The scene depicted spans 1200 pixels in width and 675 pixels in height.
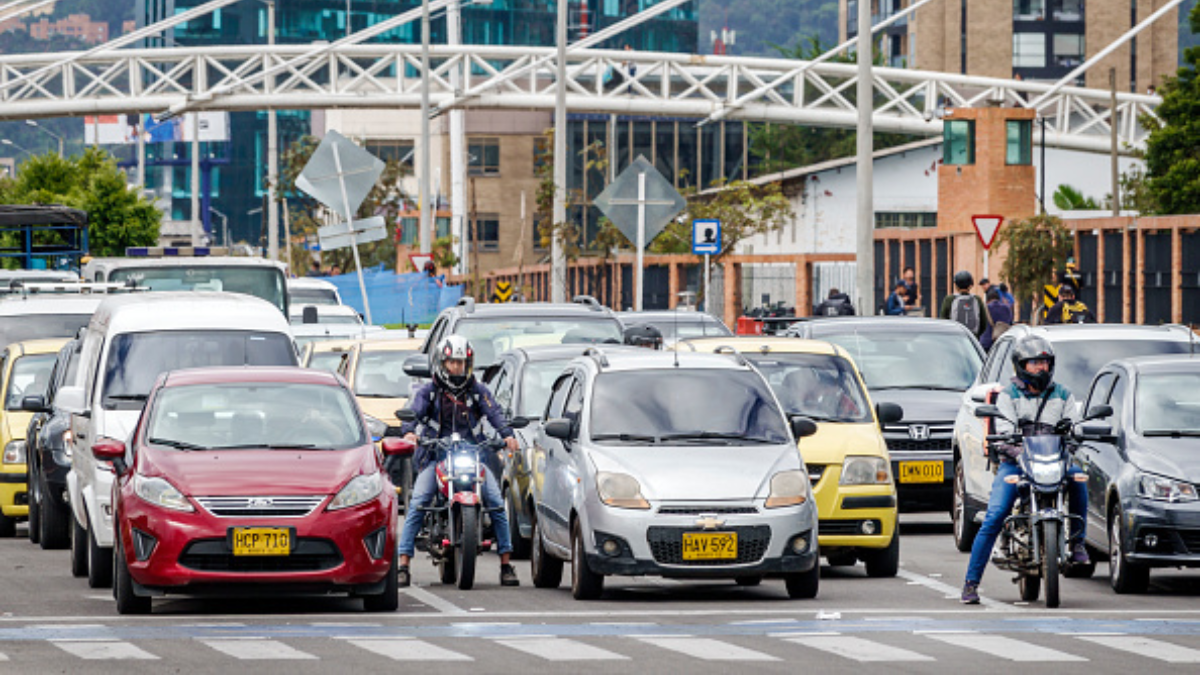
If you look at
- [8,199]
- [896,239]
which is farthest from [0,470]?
[8,199]

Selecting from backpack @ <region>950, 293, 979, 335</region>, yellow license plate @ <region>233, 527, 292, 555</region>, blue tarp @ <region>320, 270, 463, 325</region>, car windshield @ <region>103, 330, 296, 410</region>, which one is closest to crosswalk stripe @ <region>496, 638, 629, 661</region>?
yellow license plate @ <region>233, 527, 292, 555</region>

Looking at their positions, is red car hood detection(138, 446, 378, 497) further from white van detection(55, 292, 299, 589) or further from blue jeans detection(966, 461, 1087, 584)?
blue jeans detection(966, 461, 1087, 584)

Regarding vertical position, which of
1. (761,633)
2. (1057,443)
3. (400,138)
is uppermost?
(400,138)

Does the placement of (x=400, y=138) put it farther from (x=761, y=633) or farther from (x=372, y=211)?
(x=761, y=633)

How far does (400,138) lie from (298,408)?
14197cm

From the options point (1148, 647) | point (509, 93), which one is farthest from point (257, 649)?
point (509, 93)

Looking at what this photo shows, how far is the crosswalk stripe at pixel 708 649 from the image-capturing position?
12133 mm

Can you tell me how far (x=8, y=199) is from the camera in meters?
73.0

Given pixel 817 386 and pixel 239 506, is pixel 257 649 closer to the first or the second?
pixel 239 506

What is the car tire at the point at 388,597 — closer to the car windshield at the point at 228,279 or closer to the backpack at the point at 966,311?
the car windshield at the point at 228,279

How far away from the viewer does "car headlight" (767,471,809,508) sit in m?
14.7

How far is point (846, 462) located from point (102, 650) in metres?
6.40

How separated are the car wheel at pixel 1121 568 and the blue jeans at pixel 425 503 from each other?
161 inches

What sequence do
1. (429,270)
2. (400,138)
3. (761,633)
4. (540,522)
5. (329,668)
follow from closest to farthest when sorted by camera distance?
(329,668), (761,633), (540,522), (429,270), (400,138)
